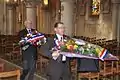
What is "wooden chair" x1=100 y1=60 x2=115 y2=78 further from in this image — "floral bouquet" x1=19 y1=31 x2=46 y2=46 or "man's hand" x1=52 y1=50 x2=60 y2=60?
"man's hand" x1=52 y1=50 x2=60 y2=60

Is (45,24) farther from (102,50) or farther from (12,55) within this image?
(102,50)

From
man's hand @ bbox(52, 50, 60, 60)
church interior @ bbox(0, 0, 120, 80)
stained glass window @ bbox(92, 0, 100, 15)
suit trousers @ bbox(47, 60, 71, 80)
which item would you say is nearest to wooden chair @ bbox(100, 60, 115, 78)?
church interior @ bbox(0, 0, 120, 80)

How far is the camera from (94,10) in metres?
30.1

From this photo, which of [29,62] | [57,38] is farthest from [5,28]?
[57,38]

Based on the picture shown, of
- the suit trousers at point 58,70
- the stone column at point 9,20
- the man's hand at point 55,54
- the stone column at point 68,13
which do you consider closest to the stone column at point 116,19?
the stone column at point 68,13

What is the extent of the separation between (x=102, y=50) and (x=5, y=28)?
2921 centimetres

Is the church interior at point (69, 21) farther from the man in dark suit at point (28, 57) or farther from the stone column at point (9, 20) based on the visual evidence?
the man in dark suit at point (28, 57)

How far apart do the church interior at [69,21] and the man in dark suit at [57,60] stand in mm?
3975

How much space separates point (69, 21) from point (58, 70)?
1219 centimetres

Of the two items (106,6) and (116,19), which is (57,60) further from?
(106,6)

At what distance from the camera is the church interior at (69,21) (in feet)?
56.4

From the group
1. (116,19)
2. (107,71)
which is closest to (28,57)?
(107,71)

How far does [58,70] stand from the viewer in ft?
21.3

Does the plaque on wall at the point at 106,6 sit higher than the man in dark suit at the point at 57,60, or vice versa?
the plaque on wall at the point at 106,6
